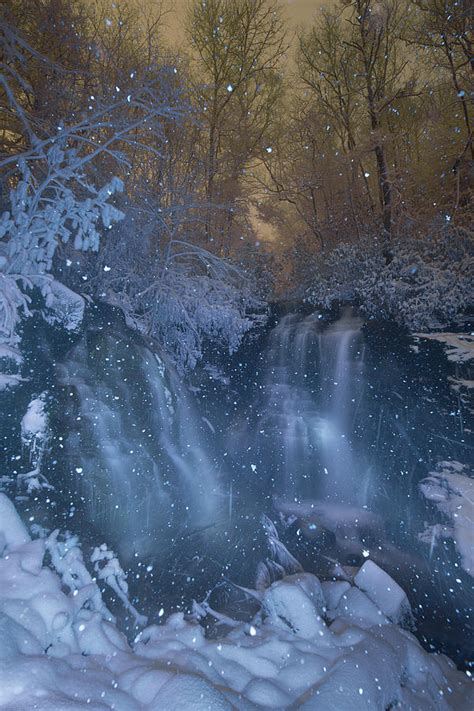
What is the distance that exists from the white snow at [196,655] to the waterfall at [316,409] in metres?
3.03

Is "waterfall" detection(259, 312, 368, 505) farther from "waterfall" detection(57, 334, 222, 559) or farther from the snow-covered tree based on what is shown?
the snow-covered tree

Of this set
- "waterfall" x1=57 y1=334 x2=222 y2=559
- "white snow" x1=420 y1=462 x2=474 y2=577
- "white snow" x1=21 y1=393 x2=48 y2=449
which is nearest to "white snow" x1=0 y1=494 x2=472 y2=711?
"white snow" x1=21 y1=393 x2=48 y2=449

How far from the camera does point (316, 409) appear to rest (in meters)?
7.61

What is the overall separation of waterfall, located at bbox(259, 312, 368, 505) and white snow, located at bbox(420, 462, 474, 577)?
3.77 feet

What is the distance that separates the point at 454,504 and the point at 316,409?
2.99 meters

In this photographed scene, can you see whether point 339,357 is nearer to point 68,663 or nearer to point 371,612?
point 371,612

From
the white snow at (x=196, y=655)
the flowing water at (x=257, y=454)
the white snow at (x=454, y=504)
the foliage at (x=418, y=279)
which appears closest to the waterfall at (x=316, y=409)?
the flowing water at (x=257, y=454)

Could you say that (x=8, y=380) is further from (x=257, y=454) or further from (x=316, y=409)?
(x=316, y=409)

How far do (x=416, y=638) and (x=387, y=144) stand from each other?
10976 mm

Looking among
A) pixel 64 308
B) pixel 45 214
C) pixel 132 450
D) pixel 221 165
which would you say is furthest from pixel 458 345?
pixel 221 165

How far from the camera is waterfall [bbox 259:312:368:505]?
673 cm

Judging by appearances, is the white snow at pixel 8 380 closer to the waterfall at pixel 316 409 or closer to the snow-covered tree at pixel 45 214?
the snow-covered tree at pixel 45 214

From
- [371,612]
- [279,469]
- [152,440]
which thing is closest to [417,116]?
[279,469]

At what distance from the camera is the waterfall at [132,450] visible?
14.9ft
